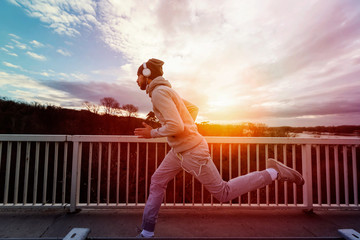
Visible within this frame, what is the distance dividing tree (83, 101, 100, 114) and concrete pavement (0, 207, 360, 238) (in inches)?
785

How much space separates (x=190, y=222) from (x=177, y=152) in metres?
1.17

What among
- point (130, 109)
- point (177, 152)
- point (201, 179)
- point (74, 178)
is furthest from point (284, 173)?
point (130, 109)

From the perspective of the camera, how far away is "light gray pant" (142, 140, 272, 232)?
166cm

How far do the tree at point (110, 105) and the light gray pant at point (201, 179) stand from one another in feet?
62.0

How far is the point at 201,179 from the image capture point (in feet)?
5.49

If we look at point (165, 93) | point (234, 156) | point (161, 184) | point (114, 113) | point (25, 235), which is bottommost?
point (234, 156)

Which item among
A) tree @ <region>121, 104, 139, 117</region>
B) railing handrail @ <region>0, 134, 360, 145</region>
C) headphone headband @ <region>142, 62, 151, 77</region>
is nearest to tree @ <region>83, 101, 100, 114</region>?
tree @ <region>121, 104, 139, 117</region>

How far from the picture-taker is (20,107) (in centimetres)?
1930

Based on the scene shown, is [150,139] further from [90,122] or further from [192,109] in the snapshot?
[90,122]

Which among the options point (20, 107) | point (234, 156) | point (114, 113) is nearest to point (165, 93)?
point (114, 113)

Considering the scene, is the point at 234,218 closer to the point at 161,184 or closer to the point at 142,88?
the point at 161,184

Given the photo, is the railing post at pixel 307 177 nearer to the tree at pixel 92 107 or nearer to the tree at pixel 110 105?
the tree at pixel 110 105

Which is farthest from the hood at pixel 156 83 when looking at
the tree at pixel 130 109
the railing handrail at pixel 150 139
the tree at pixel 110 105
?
the tree at pixel 110 105

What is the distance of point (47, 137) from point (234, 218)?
267 cm
